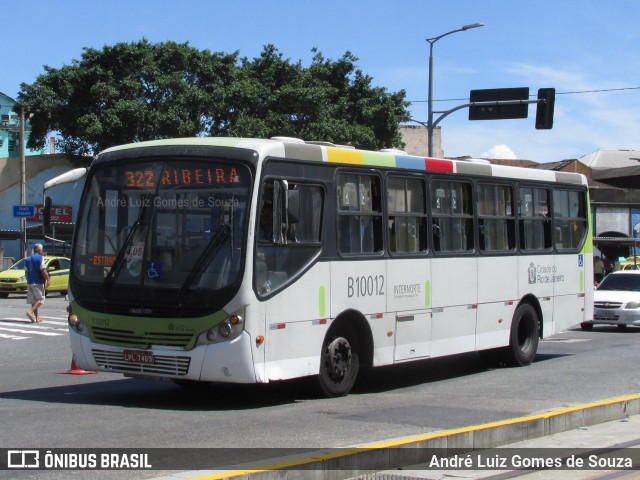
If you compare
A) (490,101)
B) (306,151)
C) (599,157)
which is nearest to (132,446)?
(306,151)

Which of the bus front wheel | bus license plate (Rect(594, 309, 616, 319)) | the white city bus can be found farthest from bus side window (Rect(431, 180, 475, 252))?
bus license plate (Rect(594, 309, 616, 319))

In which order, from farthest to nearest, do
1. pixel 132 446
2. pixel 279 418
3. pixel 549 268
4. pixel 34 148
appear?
pixel 34 148, pixel 549 268, pixel 279 418, pixel 132 446

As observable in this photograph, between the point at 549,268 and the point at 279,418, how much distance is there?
7899 millimetres

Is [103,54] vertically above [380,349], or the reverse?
[103,54]

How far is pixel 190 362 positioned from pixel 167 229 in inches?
58.3

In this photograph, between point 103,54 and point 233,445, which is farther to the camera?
point 103,54

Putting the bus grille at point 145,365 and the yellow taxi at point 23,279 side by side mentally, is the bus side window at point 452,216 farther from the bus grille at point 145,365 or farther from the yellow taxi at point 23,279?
the yellow taxi at point 23,279

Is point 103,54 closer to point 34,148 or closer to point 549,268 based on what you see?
point 34,148

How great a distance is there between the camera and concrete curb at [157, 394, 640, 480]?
695cm

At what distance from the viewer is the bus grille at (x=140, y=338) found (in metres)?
10.8

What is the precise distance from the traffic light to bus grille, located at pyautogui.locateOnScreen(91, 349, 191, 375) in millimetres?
21951

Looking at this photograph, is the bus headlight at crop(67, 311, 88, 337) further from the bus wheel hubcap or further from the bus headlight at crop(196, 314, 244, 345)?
the bus wheel hubcap

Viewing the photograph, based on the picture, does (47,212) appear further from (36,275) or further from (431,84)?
(431,84)

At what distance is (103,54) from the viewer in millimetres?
49062
